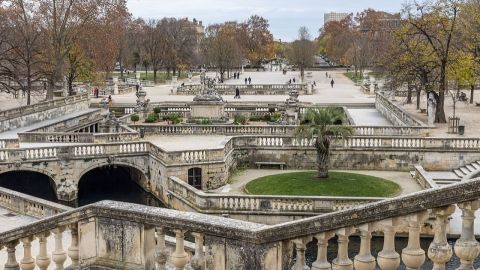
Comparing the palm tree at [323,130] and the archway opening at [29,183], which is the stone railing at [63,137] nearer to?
the archway opening at [29,183]

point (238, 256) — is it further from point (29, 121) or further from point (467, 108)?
point (467, 108)

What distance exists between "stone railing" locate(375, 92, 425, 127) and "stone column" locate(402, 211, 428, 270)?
2893 centimetres

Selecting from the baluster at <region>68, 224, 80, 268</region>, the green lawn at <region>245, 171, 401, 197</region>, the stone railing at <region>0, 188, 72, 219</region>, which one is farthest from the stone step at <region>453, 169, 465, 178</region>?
the baluster at <region>68, 224, 80, 268</region>

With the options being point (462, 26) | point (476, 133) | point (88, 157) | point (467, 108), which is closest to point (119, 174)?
point (88, 157)

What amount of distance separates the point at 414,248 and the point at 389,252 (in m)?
0.23

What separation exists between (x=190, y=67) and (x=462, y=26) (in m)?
72.6

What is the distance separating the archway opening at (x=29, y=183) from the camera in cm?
3117

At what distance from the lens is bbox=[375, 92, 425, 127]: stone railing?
3612 centimetres

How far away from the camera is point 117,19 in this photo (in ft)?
216

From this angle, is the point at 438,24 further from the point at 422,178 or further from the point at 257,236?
the point at 257,236

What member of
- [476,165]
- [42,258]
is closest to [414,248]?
[42,258]

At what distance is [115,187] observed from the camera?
33.6 m

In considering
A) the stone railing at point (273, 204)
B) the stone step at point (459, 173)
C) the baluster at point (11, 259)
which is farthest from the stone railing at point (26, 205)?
the stone step at point (459, 173)

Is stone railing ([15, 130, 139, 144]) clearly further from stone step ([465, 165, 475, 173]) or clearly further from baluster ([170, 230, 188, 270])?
baluster ([170, 230, 188, 270])
